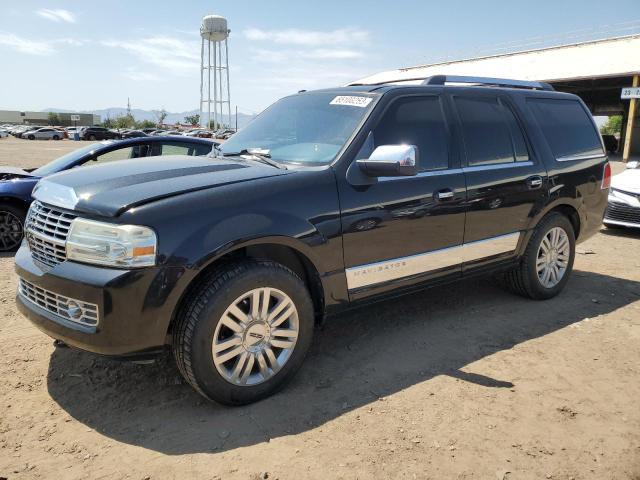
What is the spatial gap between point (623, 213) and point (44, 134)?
61261mm

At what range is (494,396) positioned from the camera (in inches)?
128

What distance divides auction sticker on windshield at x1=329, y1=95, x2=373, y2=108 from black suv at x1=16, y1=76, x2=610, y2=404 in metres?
0.01

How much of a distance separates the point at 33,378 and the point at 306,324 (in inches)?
72.4

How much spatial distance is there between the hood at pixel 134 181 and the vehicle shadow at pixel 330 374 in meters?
1.18

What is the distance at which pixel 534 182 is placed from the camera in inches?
181

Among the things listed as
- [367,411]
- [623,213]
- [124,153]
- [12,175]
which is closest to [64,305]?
[367,411]

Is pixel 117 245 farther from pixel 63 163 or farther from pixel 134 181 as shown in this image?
pixel 63 163

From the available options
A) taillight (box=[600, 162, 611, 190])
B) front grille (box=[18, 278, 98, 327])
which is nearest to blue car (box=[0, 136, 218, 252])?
front grille (box=[18, 278, 98, 327])

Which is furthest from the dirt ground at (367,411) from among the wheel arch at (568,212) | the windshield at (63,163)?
the windshield at (63,163)

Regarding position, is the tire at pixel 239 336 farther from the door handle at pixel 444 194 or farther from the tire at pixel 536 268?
the tire at pixel 536 268

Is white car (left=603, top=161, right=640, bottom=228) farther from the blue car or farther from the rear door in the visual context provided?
the blue car

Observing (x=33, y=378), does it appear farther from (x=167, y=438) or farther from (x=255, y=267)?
(x=255, y=267)

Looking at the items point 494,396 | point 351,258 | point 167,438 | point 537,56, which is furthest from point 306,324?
point 537,56

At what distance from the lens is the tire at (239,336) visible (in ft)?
9.25
